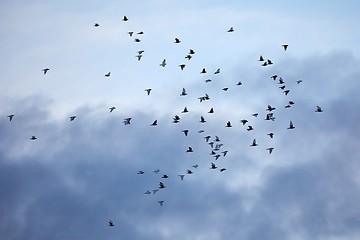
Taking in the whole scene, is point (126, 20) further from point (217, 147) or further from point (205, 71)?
point (217, 147)

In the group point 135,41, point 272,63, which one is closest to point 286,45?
point 272,63

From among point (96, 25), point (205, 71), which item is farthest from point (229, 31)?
point (96, 25)

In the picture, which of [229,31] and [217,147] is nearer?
[229,31]

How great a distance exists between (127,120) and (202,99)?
12.1 meters

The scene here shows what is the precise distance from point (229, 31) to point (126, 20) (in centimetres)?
1550

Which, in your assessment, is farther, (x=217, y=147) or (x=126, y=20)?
(x=217, y=147)

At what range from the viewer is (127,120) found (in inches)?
5915

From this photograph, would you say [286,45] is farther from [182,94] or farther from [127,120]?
[127,120]

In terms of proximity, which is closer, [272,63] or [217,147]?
[272,63]

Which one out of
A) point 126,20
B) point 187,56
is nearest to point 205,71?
point 187,56

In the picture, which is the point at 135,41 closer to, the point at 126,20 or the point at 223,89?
the point at 126,20

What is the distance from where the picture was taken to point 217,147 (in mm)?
156000

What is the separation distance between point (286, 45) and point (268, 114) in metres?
11.0

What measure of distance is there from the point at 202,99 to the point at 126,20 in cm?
1762
